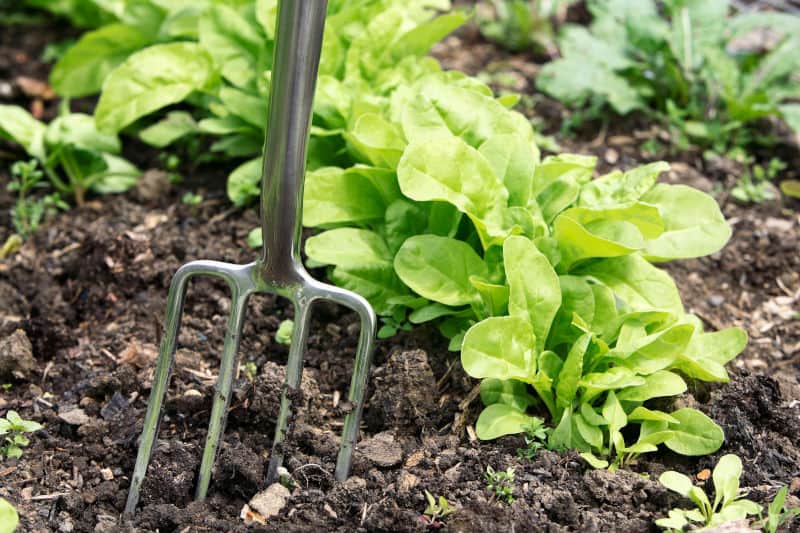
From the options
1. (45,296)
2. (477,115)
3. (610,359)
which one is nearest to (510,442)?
(610,359)

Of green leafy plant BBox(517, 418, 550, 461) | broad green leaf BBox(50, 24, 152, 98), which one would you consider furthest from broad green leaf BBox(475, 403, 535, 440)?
broad green leaf BBox(50, 24, 152, 98)

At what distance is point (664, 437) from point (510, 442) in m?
0.31

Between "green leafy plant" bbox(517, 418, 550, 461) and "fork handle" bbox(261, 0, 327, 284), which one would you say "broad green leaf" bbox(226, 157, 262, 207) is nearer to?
"fork handle" bbox(261, 0, 327, 284)

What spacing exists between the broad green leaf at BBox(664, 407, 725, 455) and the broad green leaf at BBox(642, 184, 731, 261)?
36cm

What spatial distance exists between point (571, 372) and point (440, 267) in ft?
1.23

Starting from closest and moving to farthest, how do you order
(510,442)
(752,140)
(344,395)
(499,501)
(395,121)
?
(499,501) → (510,442) → (344,395) → (395,121) → (752,140)

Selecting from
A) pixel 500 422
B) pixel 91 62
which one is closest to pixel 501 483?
pixel 500 422

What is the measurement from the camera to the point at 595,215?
2094 mm

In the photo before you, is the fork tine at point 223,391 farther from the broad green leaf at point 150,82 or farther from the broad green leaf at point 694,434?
the broad green leaf at point 150,82

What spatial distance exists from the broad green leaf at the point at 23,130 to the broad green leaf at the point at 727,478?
2.13 metres

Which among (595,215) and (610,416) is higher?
(595,215)

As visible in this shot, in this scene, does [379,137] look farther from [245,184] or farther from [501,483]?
[501,483]

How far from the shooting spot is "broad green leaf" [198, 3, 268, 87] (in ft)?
9.37

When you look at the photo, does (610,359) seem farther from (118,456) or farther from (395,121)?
(118,456)
